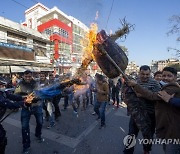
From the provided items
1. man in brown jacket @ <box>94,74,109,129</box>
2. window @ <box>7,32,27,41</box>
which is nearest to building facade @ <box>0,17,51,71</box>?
window @ <box>7,32,27,41</box>

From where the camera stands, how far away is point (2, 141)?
3.12m

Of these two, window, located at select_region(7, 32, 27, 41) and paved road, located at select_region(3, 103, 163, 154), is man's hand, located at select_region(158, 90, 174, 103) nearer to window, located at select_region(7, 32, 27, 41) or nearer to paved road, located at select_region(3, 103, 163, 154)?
paved road, located at select_region(3, 103, 163, 154)

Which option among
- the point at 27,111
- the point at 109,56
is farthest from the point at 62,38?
the point at 109,56

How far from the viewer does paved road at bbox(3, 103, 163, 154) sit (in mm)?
4449

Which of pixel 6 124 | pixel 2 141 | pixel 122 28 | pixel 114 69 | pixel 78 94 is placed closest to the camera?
pixel 114 69

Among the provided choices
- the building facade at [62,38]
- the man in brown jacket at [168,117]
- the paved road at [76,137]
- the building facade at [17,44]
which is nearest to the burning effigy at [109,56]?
the man in brown jacket at [168,117]

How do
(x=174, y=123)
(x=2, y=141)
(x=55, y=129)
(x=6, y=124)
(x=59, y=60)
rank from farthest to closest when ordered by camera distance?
(x=59, y=60) → (x=6, y=124) → (x=55, y=129) → (x=2, y=141) → (x=174, y=123)

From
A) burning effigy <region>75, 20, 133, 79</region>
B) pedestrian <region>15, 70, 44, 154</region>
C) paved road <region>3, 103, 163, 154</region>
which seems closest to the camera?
burning effigy <region>75, 20, 133, 79</region>

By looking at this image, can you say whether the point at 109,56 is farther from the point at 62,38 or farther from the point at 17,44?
the point at 62,38

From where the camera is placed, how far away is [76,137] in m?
5.29

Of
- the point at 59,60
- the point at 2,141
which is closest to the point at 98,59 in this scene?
the point at 2,141

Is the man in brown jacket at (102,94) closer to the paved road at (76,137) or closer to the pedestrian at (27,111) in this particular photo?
the paved road at (76,137)

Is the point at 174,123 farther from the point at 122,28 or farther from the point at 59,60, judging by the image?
the point at 59,60

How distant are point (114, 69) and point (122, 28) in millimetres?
1193
